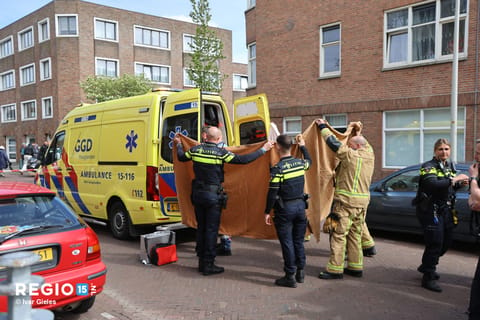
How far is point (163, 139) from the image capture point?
21.9 feet

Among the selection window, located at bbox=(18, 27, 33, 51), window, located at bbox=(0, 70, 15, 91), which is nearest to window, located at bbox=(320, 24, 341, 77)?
window, located at bbox=(18, 27, 33, 51)

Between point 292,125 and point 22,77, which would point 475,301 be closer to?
point 292,125

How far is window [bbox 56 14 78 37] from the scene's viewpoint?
2985cm

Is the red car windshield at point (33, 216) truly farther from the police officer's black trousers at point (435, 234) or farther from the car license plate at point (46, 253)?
the police officer's black trousers at point (435, 234)

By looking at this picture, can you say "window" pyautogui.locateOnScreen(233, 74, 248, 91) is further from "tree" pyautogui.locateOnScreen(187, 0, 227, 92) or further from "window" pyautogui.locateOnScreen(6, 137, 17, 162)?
"tree" pyautogui.locateOnScreen(187, 0, 227, 92)

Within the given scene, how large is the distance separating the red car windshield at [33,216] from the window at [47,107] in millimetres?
30221

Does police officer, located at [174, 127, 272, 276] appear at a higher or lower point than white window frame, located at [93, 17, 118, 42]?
lower

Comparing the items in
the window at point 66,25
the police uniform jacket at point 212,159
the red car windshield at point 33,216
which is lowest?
the red car windshield at point 33,216

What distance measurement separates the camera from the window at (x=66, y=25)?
2985cm

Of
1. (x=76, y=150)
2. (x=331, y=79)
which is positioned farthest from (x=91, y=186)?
(x=331, y=79)

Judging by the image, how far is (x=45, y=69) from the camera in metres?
31.7

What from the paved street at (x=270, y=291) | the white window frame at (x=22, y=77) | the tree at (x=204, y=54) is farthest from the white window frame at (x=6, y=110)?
the paved street at (x=270, y=291)

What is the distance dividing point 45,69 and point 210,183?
3136 cm

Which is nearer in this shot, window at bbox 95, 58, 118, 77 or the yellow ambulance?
the yellow ambulance
